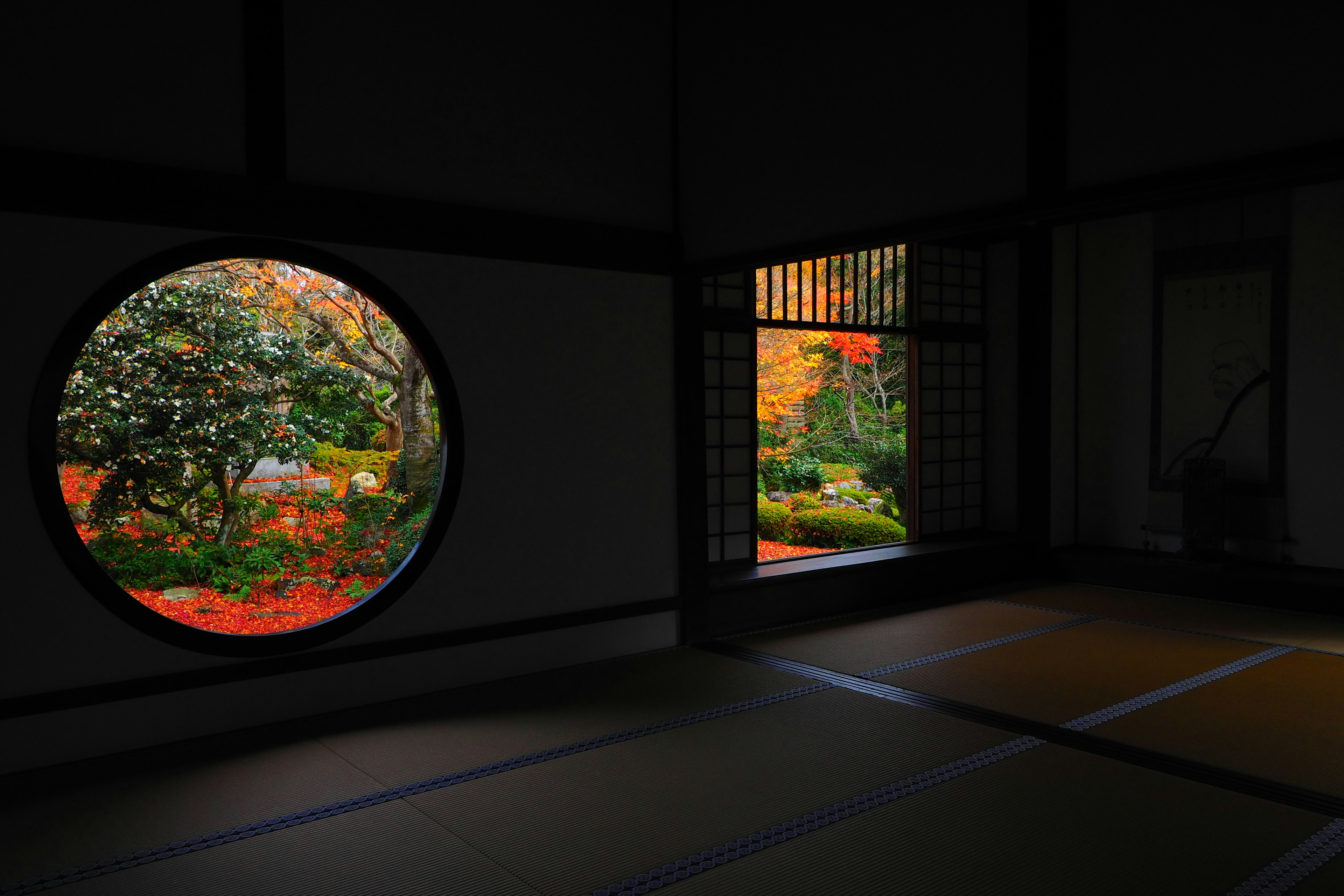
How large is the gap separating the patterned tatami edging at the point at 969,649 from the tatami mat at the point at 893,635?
32mm

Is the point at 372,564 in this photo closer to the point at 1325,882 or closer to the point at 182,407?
the point at 182,407

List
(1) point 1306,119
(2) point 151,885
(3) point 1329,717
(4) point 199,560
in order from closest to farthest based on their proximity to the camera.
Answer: (2) point 151,885
(1) point 1306,119
(3) point 1329,717
(4) point 199,560

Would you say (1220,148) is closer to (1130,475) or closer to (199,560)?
(1130,475)

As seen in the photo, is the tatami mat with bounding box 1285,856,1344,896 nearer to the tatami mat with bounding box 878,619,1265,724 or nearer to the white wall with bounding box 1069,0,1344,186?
the tatami mat with bounding box 878,619,1265,724

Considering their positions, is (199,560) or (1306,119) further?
(199,560)

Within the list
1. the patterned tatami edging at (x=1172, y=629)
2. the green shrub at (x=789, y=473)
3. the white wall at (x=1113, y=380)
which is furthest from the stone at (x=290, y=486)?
the white wall at (x=1113, y=380)

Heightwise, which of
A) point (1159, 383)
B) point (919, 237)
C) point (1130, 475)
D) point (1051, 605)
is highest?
point (919, 237)

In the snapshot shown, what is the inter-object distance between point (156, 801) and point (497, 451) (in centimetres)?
183

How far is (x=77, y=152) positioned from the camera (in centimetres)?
303

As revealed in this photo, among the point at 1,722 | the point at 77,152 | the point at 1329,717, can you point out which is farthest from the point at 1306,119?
the point at 1,722

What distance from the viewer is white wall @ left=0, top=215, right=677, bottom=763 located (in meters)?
2.98

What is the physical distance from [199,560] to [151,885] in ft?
19.4

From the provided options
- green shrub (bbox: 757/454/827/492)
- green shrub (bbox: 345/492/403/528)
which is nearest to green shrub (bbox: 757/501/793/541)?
green shrub (bbox: 757/454/827/492)

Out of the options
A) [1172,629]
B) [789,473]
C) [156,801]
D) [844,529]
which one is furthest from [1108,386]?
[156,801]
